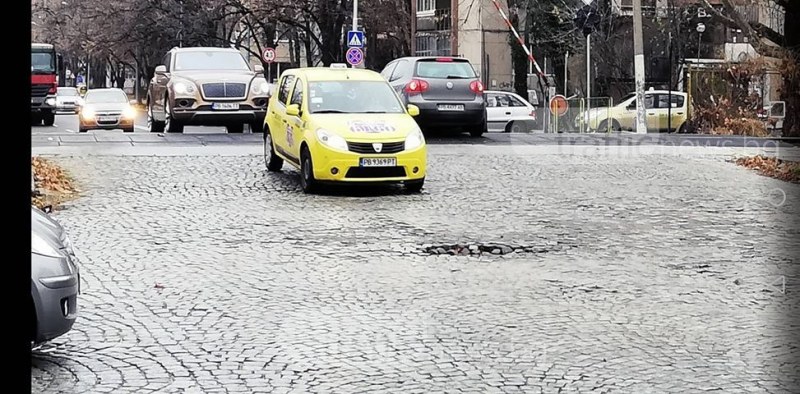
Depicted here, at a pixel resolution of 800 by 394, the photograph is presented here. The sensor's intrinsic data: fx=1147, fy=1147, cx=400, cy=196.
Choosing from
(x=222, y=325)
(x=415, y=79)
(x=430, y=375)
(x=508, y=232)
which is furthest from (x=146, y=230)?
(x=415, y=79)

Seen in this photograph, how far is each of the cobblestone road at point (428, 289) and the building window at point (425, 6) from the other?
31.8 meters

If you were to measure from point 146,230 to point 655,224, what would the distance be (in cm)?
511

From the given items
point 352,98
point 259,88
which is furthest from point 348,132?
point 259,88

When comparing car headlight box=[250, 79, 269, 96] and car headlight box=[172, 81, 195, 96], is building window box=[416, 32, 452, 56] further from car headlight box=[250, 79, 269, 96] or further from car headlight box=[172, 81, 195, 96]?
car headlight box=[172, 81, 195, 96]

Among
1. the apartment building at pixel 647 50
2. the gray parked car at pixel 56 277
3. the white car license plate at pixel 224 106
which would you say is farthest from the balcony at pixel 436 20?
the gray parked car at pixel 56 277

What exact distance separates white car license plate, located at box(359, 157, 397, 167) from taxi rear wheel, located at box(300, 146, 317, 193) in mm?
659

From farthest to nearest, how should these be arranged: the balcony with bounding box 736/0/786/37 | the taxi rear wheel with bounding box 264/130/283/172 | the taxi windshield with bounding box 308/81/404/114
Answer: the taxi rear wheel with bounding box 264/130/283/172, the taxi windshield with bounding box 308/81/404/114, the balcony with bounding box 736/0/786/37

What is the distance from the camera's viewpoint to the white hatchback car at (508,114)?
3061 centimetres

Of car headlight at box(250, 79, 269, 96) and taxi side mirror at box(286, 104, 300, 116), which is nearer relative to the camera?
taxi side mirror at box(286, 104, 300, 116)

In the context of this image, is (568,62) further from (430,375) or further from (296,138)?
(430,375)

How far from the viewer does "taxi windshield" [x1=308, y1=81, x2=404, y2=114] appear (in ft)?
48.1

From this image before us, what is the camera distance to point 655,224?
462 inches

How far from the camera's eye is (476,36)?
44.7 metres

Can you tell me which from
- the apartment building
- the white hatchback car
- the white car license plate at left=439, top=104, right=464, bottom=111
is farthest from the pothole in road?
the apartment building
